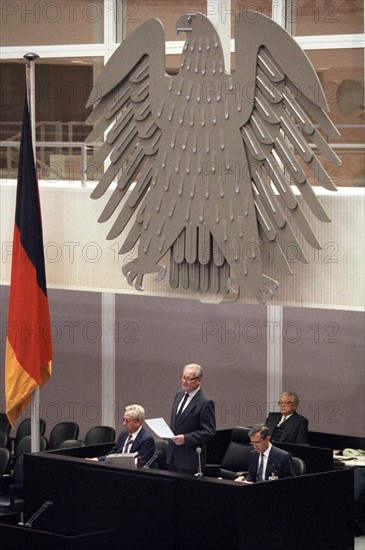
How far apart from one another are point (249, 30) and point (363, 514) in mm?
4687

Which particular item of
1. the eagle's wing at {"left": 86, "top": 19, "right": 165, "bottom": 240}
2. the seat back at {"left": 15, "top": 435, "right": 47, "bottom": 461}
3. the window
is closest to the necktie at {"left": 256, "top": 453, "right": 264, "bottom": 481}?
the window

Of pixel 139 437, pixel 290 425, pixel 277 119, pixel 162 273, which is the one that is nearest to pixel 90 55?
pixel 162 273

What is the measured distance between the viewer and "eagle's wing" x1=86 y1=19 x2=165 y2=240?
40.1ft

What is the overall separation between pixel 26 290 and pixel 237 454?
267 cm

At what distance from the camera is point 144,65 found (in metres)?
12.3

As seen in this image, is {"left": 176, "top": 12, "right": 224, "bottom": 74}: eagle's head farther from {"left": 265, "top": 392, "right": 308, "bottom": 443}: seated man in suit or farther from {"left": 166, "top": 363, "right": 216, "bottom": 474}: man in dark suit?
{"left": 265, "top": 392, "right": 308, "bottom": 443}: seated man in suit

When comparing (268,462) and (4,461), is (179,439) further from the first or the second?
(4,461)

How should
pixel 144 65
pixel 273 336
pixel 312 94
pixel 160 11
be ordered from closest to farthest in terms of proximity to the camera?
pixel 312 94
pixel 144 65
pixel 160 11
pixel 273 336

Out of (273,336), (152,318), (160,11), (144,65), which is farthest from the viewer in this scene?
(152,318)

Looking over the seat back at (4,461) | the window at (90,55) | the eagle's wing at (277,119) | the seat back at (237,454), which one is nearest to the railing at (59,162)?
the window at (90,55)

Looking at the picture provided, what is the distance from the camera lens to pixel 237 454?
1291 centimetres

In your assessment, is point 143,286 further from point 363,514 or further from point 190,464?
point 363,514

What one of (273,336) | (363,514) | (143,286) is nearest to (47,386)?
(273,336)

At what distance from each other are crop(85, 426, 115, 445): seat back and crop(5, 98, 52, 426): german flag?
45.4 inches
